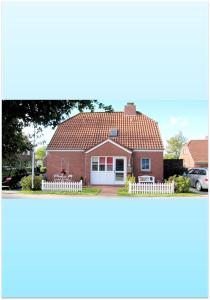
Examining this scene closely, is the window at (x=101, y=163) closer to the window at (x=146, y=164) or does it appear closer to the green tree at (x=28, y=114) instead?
the window at (x=146, y=164)

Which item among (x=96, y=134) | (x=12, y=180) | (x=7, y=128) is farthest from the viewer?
(x=96, y=134)

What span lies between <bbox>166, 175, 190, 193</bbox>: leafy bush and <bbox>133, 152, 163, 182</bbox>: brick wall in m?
0.44

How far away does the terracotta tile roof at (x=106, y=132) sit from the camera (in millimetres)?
11492

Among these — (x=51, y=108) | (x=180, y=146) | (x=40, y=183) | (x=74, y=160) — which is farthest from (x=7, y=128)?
(x=180, y=146)

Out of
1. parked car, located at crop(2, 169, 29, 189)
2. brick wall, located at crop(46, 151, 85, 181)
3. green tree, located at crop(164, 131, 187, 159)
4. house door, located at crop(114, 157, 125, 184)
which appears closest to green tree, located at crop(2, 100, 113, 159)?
parked car, located at crop(2, 169, 29, 189)

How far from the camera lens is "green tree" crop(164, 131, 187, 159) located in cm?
1104

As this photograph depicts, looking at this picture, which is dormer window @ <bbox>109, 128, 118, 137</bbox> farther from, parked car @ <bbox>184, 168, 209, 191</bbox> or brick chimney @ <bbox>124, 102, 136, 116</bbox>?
parked car @ <bbox>184, 168, 209, 191</bbox>

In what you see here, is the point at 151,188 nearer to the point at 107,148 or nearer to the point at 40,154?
the point at 107,148

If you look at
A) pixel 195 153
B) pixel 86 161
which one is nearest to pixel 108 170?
pixel 86 161

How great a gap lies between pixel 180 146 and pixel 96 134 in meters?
2.55

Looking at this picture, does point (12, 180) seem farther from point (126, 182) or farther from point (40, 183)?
point (126, 182)

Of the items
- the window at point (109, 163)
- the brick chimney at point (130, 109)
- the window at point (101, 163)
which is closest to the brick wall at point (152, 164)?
the window at point (109, 163)

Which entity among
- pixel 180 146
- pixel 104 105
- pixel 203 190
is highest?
pixel 104 105

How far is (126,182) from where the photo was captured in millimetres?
11562
